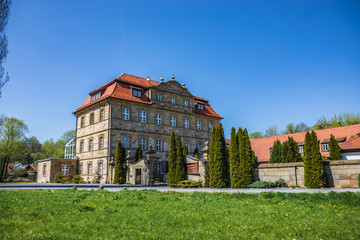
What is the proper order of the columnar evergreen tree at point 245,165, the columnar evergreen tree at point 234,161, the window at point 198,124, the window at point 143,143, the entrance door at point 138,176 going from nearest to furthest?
1. the columnar evergreen tree at point 245,165
2. the columnar evergreen tree at point 234,161
3. the entrance door at point 138,176
4. the window at point 143,143
5. the window at point 198,124

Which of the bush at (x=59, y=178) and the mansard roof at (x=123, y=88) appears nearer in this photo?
the bush at (x=59, y=178)

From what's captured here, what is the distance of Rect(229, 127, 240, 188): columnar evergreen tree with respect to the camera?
62.8 ft

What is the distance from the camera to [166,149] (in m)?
38.5

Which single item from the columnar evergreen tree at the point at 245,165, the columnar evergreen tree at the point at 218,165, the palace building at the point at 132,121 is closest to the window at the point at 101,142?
the palace building at the point at 132,121

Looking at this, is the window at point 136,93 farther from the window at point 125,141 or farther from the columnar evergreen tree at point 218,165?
the columnar evergreen tree at point 218,165

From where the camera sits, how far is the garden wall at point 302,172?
54.0ft

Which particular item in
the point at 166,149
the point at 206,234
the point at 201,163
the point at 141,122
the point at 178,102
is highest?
the point at 178,102

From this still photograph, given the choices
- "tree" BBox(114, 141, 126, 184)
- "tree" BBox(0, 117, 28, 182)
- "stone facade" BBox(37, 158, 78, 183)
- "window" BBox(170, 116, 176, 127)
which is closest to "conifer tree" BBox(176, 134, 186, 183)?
"tree" BBox(114, 141, 126, 184)

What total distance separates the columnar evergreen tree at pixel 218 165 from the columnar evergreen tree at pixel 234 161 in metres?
0.65

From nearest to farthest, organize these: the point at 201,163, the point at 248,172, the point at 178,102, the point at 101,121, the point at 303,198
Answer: the point at 303,198, the point at 248,172, the point at 201,163, the point at 101,121, the point at 178,102

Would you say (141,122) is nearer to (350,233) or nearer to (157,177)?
(157,177)

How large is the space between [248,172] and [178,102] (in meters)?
23.9

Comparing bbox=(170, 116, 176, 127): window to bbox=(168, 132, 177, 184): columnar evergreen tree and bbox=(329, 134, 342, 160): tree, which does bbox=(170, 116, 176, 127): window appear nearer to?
bbox=(168, 132, 177, 184): columnar evergreen tree

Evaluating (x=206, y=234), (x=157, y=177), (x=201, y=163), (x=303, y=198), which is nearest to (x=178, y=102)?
(x=157, y=177)
